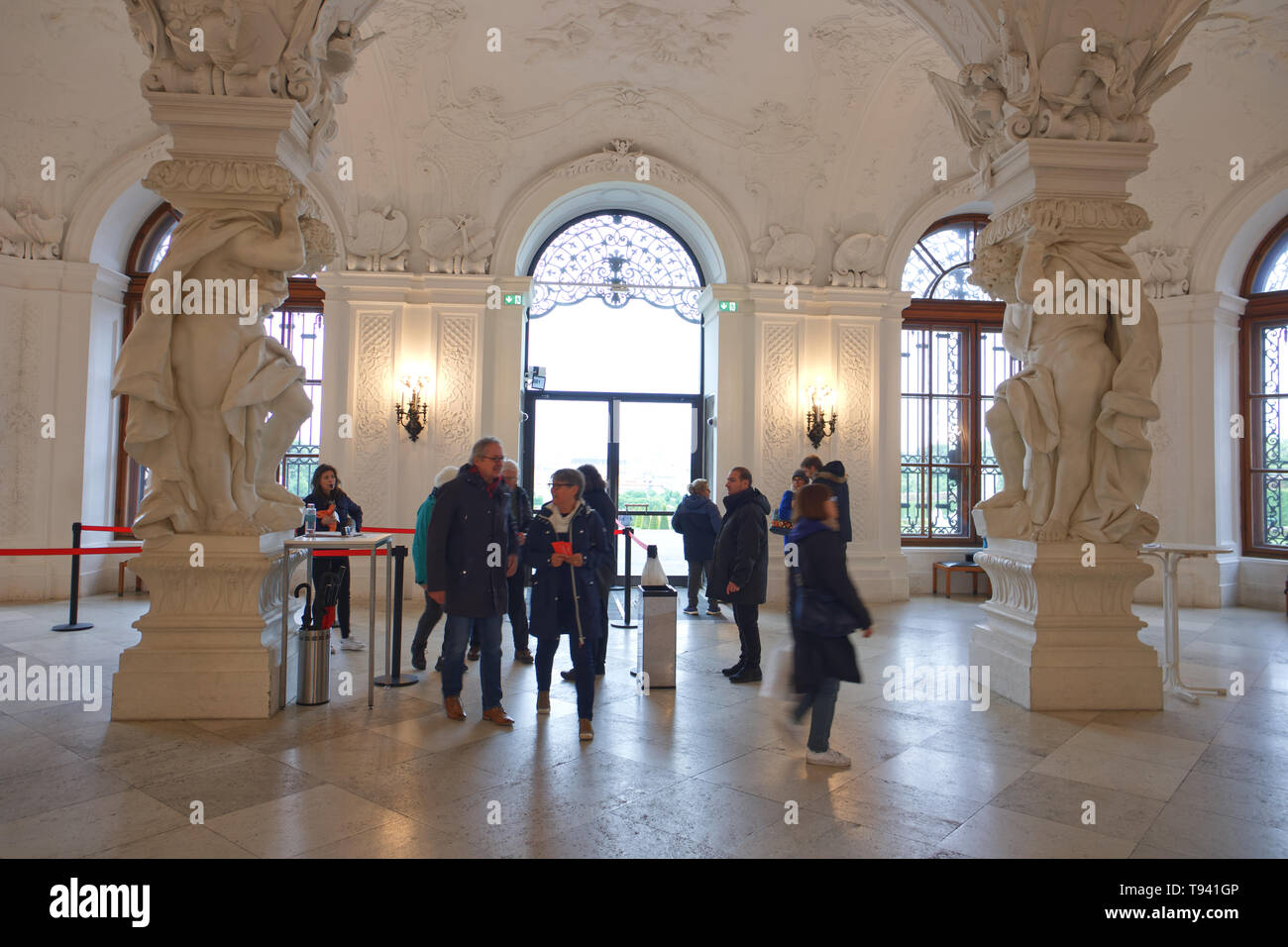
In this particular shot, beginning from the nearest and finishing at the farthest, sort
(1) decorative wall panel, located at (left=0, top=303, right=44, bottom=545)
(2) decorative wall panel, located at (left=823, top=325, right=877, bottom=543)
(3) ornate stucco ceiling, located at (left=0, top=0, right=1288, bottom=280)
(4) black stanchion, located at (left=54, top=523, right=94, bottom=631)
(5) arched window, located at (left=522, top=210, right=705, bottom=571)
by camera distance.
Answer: (4) black stanchion, located at (left=54, top=523, right=94, bottom=631)
(3) ornate stucco ceiling, located at (left=0, top=0, right=1288, bottom=280)
(1) decorative wall panel, located at (left=0, top=303, right=44, bottom=545)
(2) decorative wall panel, located at (left=823, top=325, right=877, bottom=543)
(5) arched window, located at (left=522, top=210, right=705, bottom=571)

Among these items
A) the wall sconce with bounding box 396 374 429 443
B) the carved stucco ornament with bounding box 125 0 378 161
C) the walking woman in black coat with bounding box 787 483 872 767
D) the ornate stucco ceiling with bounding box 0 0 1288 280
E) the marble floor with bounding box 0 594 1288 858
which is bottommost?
the marble floor with bounding box 0 594 1288 858

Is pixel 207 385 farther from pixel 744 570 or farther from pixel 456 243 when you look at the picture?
pixel 456 243

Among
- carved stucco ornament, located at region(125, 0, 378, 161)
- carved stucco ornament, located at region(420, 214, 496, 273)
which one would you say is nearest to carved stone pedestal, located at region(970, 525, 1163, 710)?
carved stucco ornament, located at region(125, 0, 378, 161)

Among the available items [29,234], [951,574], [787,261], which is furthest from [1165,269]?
[29,234]

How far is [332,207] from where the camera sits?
9297 millimetres

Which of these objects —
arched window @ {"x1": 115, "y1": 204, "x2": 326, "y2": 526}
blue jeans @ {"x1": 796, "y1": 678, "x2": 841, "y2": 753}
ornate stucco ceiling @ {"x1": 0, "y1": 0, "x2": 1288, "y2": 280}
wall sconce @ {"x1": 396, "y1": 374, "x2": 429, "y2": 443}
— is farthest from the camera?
arched window @ {"x1": 115, "y1": 204, "x2": 326, "y2": 526}

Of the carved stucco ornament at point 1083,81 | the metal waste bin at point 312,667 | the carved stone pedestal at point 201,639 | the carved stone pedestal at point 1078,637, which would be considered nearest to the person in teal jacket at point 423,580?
the metal waste bin at point 312,667

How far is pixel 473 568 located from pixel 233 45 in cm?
326

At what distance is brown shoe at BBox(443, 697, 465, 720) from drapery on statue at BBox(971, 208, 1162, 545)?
3.61 metres

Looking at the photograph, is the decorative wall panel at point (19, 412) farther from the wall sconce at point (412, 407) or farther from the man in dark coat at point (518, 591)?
the man in dark coat at point (518, 591)

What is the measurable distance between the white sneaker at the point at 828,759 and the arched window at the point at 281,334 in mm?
8117

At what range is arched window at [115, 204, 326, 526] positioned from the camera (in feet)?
32.8

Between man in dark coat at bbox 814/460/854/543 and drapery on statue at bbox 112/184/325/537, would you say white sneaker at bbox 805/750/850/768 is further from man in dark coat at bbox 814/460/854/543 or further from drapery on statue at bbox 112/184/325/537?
man in dark coat at bbox 814/460/854/543

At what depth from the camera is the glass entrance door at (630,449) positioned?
35.1 feet
